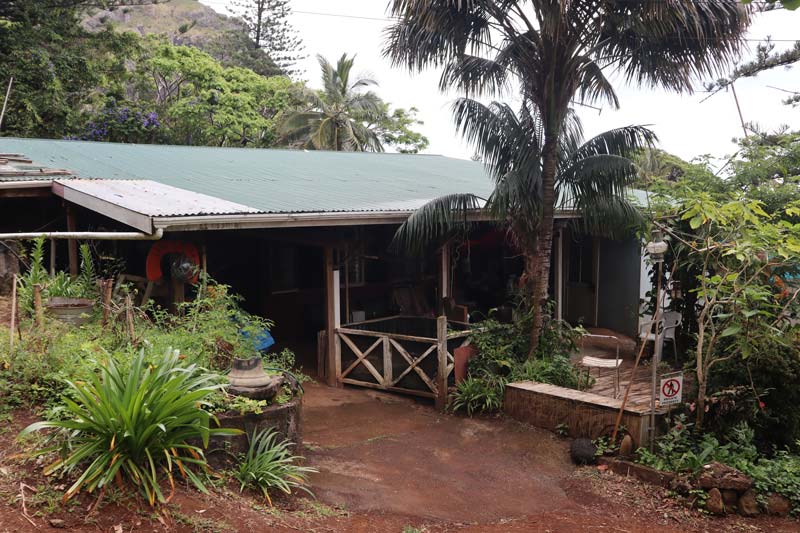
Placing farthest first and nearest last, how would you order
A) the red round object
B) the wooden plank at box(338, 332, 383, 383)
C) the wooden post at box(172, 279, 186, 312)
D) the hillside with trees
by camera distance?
the hillside with trees, the wooden plank at box(338, 332, 383, 383), the wooden post at box(172, 279, 186, 312), the red round object

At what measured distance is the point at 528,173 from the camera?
8.56 metres

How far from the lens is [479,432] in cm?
774

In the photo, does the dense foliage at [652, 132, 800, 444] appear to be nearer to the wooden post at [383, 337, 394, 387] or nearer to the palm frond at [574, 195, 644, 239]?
the palm frond at [574, 195, 644, 239]

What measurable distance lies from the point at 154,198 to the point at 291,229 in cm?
257

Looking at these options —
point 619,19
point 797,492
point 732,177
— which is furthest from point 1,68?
point 797,492

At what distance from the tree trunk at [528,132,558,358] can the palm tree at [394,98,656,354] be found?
9 cm

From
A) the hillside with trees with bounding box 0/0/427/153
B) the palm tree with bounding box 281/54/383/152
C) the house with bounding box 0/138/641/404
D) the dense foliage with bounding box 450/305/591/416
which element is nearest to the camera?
the house with bounding box 0/138/641/404

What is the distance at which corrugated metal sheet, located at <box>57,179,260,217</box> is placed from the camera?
22.1 ft

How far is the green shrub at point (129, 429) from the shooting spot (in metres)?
3.94

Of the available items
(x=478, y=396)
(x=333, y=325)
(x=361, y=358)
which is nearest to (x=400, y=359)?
(x=361, y=358)

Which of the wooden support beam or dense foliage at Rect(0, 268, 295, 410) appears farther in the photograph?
the wooden support beam

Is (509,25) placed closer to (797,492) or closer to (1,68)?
(797,492)

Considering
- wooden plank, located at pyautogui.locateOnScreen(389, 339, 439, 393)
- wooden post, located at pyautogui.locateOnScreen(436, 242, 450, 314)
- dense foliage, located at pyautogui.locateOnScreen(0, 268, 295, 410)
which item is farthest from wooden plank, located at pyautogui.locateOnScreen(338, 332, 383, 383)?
dense foliage, located at pyautogui.locateOnScreen(0, 268, 295, 410)

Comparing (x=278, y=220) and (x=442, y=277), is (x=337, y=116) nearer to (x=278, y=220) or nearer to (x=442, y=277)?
(x=442, y=277)
